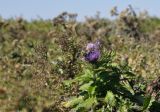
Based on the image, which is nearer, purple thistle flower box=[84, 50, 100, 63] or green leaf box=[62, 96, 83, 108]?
purple thistle flower box=[84, 50, 100, 63]

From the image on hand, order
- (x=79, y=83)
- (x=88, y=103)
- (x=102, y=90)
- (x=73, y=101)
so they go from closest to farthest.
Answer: (x=88, y=103) → (x=102, y=90) → (x=73, y=101) → (x=79, y=83)

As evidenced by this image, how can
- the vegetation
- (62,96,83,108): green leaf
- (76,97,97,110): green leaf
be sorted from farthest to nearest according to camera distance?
(62,96,83,108): green leaf < (76,97,97,110): green leaf < the vegetation

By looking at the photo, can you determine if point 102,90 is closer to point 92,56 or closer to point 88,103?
point 88,103

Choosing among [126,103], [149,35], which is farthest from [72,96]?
[149,35]

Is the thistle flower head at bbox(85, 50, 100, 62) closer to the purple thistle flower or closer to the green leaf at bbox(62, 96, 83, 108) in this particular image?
the purple thistle flower

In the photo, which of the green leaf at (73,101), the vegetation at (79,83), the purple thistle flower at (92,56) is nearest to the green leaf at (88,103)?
the vegetation at (79,83)

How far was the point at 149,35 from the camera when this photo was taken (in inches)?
610

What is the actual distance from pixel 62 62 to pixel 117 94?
5.37ft

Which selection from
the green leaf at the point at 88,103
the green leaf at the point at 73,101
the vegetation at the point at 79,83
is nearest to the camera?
the vegetation at the point at 79,83

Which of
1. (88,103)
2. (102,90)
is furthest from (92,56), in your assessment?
(88,103)

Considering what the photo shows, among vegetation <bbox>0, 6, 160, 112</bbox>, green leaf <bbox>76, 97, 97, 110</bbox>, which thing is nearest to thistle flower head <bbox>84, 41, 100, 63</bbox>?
vegetation <bbox>0, 6, 160, 112</bbox>

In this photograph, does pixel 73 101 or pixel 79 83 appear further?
pixel 79 83

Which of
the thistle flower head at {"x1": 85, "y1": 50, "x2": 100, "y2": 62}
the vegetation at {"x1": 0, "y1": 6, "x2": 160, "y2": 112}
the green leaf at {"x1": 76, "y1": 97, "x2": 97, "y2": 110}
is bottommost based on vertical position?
the green leaf at {"x1": 76, "y1": 97, "x2": 97, "y2": 110}

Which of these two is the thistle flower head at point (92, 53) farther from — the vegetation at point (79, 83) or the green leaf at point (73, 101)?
the green leaf at point (73, 101)
